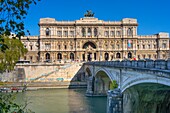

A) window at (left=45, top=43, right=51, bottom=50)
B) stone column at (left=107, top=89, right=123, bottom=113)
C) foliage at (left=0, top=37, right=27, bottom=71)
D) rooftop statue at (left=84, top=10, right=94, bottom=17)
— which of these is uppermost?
rooftop statue at (left=84, top=10, right=94, bottom=17)

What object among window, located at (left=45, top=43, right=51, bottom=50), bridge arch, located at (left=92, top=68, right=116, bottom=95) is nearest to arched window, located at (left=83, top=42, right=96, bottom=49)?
window, located at (left=45, top=43, right=51, bottom=50)

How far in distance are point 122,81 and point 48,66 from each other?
165 ft

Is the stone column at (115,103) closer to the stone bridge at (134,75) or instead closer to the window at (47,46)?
the stone bridge at (134,75)

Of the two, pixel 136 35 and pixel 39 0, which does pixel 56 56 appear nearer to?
pixel 136 35

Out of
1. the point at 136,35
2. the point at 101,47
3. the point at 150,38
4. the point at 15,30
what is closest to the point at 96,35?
the point at 101,47

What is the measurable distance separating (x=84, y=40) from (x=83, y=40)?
353mm

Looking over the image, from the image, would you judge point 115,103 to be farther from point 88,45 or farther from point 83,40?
point 88,45

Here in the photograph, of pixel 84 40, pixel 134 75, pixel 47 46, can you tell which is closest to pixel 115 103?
pixel 134 75

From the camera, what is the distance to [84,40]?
299 ft

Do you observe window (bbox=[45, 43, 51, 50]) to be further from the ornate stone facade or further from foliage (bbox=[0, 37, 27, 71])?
foliage (bbox=[0, 37, 27, 71])

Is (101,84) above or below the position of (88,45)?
below

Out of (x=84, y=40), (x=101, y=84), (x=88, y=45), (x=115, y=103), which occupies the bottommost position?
(x=115, y=103)

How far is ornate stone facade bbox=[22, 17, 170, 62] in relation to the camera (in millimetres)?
90562

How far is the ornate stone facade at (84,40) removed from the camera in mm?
90562
